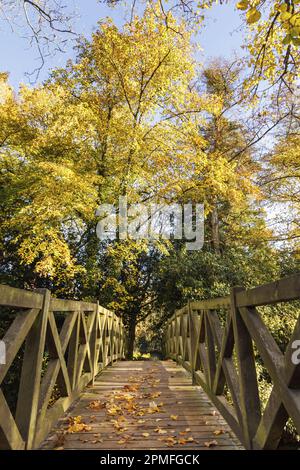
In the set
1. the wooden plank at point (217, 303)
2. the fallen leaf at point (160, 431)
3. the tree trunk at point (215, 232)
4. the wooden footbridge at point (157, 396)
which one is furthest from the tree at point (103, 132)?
the fallen leaf at point (160, 431)

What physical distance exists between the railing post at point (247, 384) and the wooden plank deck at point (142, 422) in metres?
0.36

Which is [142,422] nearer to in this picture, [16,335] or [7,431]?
[7,431]

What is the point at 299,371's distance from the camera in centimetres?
166

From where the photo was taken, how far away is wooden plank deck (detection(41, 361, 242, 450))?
2.74m

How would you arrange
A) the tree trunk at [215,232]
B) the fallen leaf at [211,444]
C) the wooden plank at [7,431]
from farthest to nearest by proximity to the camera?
the tree trunk at [215,232] < the fallen leaf at [211,444] < the wooden plank at [7,431]

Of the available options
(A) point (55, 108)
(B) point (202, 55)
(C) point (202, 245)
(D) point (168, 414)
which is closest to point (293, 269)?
(C) point (202, 245)

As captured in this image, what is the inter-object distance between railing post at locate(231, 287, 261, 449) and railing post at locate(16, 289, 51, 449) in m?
1.51

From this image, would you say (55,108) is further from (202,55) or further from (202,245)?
(202,245)

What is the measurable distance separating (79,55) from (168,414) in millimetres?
12185

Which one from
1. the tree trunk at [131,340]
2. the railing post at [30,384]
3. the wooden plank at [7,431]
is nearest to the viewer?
the wooden plank at [7,431]

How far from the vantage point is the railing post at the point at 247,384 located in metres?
2.42

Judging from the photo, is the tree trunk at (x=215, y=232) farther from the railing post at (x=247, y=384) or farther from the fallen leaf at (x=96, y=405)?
the railing post at (x=247, y=384)

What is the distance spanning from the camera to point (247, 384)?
98.3 inches

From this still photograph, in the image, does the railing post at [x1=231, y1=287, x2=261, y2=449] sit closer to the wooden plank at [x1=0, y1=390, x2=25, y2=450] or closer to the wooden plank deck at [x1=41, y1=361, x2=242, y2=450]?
the wooden plank deck at [x1=41, y1=361, x2=242, y2=450]
